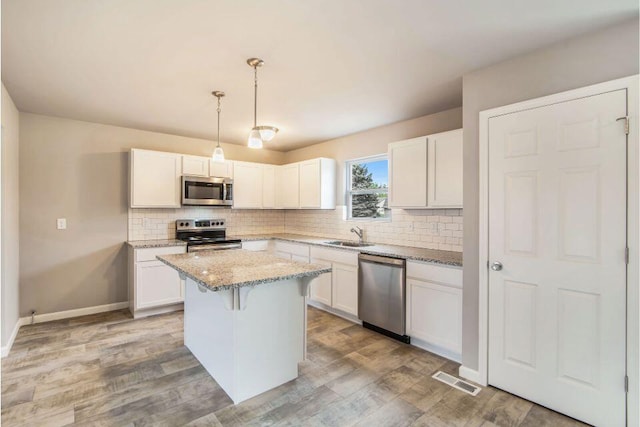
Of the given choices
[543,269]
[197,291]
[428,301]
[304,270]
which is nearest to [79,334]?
[197,291]

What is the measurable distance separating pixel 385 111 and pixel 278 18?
1.89 meters

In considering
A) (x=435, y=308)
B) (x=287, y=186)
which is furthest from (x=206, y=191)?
(x=435, y=308)

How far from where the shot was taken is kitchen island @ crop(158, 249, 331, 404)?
2092mm

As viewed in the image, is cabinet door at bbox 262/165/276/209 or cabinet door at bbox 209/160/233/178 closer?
cabinet door at bbox 209/160/233/178

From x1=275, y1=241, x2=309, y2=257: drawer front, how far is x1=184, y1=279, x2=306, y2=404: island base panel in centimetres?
174

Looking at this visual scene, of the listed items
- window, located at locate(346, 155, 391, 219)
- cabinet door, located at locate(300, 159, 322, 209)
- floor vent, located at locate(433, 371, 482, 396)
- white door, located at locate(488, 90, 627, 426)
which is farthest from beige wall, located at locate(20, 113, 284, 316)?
white door, located at locate(488, 90, 627, 426)

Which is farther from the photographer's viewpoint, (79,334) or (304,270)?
(79,334)

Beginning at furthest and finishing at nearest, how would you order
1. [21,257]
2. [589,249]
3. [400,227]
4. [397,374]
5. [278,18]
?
[400,227] → [21,257] → [397,374] → [589,249] → [278,18]

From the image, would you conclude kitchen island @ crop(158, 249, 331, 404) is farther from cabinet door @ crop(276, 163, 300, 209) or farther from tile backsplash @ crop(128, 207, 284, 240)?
cabinet door @ crop(276, 163, 300, 209)

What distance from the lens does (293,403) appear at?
2123mm

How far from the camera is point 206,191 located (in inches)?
172

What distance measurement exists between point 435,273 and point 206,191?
3202 millimetres

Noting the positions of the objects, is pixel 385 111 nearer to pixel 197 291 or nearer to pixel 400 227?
pixel 400 227

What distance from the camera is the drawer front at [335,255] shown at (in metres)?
3.50
